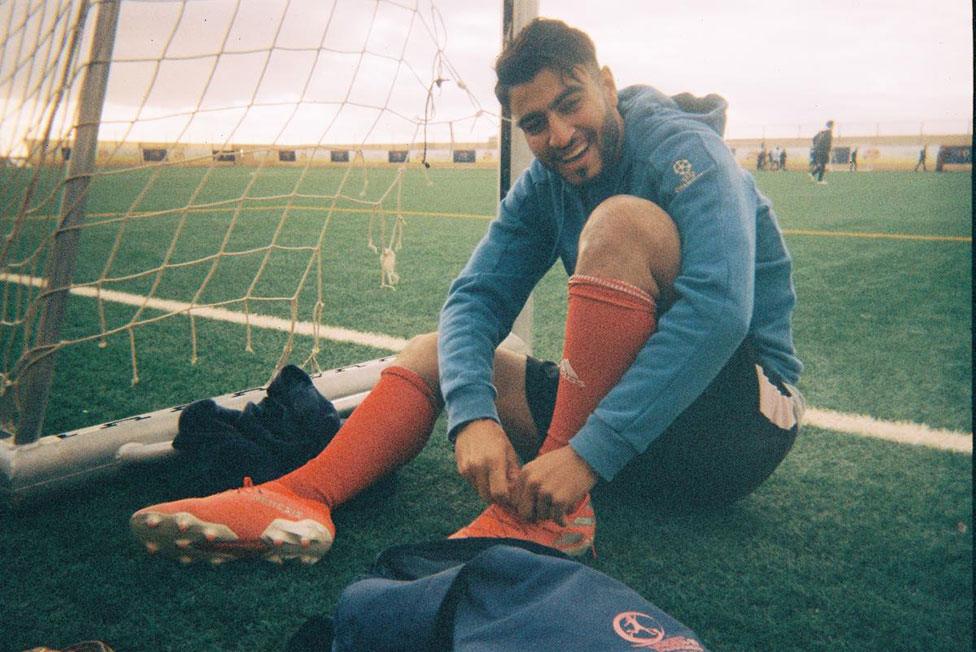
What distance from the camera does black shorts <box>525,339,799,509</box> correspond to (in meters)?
1.14

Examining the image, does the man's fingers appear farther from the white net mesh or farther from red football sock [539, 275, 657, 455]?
the white net mesh


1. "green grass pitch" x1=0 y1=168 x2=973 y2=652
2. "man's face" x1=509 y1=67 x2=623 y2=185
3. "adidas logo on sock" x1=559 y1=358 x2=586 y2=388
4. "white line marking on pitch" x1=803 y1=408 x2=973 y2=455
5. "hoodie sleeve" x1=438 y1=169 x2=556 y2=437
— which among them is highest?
"man's face" x1=509 y1=67 x2=623 y2=185

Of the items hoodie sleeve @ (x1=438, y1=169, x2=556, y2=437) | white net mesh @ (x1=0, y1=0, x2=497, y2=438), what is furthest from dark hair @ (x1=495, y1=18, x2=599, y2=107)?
white net mesh @ (x1=0, y1=0, x2=497, y2=438)

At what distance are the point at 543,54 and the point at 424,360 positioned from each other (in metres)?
0.58

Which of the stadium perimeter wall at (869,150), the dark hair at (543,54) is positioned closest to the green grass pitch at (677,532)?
the dark hair at (543,54)

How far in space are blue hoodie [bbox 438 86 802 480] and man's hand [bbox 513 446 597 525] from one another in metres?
0.02

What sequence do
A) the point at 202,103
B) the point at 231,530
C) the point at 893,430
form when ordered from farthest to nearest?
the point at 893,430 → the point at 202,103 → the point at 231,530

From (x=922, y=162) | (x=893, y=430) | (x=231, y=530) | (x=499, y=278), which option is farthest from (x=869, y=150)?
(x=231, y=530)

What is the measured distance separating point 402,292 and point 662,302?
7.56 feet

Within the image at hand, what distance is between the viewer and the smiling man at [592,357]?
1.01 m

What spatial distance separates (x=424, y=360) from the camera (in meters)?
1.35

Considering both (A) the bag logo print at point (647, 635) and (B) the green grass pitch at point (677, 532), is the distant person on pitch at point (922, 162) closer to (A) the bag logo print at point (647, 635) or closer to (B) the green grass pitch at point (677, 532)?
(B) the green grass pitch at point (677, 532)

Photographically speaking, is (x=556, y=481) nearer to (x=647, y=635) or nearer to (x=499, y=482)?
(x=499, y=482)

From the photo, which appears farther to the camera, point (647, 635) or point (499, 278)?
point (499, 278)
